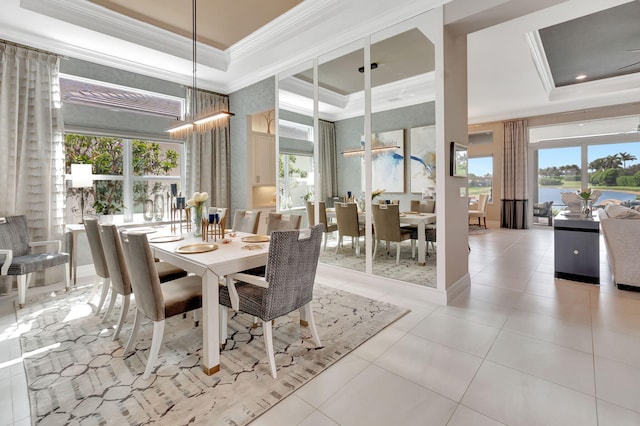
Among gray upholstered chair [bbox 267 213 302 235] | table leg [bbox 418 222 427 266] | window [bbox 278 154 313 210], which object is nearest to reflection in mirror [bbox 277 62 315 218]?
window [bbox 278 154 313 210]

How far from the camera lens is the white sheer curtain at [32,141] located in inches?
138

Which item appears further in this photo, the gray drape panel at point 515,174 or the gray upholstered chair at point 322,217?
the gray drape panel at point 515,174

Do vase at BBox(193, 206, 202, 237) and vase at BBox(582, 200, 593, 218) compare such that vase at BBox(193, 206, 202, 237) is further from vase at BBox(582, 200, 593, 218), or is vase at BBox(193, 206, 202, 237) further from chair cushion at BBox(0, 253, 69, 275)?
vase at BBox(582, 200, 593, 218)

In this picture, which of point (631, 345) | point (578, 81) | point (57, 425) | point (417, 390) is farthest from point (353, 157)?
point (578, 81)

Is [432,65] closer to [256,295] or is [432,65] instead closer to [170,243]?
[256,295]

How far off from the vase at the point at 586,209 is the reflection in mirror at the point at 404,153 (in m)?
2.28

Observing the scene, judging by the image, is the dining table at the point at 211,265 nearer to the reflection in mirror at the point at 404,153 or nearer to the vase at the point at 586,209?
the reflection in mirror at the point at 404,153

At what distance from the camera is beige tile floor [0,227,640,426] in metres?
1.59

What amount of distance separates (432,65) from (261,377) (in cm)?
320

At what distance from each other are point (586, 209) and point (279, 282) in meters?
4.34

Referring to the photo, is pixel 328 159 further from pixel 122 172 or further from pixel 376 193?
pixel 122 172

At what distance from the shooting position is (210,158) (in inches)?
210

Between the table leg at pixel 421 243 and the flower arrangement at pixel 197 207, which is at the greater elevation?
the flower arrangement at pixel 197 207

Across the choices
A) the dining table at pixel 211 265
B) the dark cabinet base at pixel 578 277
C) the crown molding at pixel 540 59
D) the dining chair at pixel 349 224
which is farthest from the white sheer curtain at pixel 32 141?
the dark cabinet base at pixel 578 277
